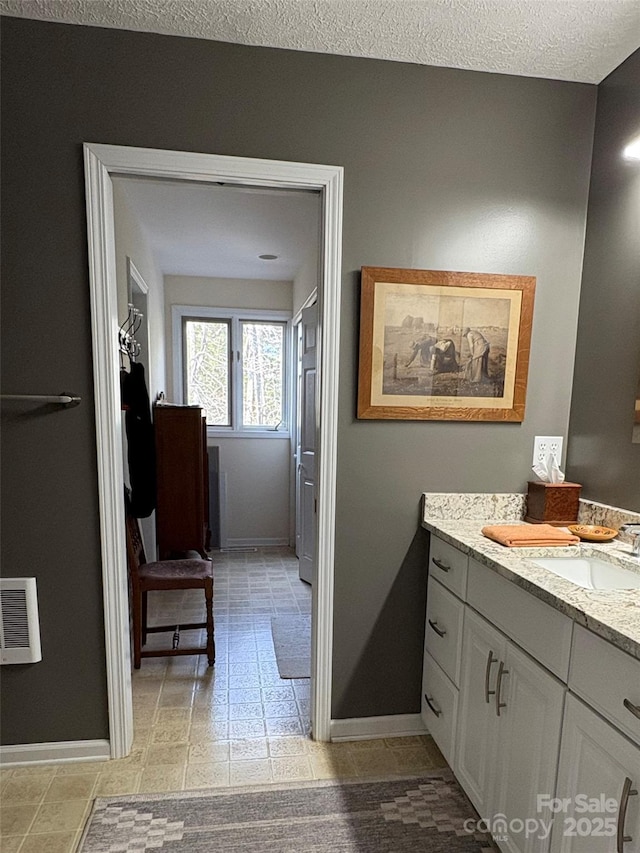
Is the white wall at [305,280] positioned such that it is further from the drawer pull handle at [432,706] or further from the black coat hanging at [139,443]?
the drawer pull handle at [432,706]

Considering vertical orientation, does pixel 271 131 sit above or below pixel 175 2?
below

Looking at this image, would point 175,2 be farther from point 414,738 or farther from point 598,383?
point 414,738

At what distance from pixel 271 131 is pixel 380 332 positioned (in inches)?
31.7

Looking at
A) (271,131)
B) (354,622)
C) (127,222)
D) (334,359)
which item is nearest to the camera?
(271,131)

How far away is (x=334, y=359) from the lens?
5.83ft

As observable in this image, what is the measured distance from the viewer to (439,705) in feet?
5.81

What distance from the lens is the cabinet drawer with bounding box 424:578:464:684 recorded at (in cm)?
164

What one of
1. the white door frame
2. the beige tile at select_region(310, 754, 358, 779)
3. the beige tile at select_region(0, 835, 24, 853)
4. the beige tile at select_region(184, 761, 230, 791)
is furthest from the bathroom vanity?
the beige tile at select_region(0, 835, 24, 853)

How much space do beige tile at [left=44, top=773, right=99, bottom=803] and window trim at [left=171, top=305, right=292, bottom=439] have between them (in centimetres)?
306

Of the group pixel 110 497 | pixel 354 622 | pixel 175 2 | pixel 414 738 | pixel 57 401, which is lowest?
pixel 414 738

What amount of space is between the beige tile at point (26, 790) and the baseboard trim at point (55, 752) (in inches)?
2.7

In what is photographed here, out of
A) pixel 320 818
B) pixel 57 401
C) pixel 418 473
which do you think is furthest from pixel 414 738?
pixel 57 401

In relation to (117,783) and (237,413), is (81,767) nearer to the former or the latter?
(117,783)

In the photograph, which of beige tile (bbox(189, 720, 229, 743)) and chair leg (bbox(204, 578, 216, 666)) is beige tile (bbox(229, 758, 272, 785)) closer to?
beige tile (bbox(189, 720, 229, 743))
